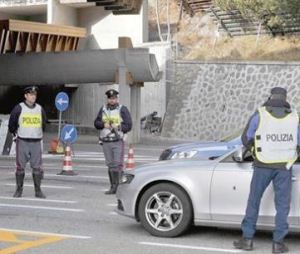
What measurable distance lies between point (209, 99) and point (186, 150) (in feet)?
62.8

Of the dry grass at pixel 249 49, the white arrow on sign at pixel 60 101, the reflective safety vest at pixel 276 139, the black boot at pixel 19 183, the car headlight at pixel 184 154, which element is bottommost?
the black boot at pixel 19 183

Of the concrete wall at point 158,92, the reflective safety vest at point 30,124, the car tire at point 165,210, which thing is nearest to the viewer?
the car tire at point 165,210

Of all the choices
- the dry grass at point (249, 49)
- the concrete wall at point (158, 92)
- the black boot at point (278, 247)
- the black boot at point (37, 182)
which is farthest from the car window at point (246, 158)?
the concrete wall at point (158, 92)

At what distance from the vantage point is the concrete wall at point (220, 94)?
30172 millimetres

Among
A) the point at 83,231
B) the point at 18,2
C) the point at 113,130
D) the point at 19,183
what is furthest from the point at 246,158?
the point at 18,2

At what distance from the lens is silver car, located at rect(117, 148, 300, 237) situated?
7742 mm

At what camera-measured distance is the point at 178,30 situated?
40250 mm

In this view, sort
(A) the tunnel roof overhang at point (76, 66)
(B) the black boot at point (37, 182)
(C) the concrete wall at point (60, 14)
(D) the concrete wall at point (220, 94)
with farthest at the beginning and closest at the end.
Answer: (C) the concrete wall at point (60, 14)
(D) the concrete wall at point (220, 94)
(A) the tunnel roof overhang at point (76, 66)
(B) the black boot at point (37, 182)

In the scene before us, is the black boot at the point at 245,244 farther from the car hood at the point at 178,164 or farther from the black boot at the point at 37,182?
the black boot at the point at 37,182

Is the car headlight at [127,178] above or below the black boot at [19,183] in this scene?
above

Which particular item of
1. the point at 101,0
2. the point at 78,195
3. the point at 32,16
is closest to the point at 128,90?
the point at 101,0

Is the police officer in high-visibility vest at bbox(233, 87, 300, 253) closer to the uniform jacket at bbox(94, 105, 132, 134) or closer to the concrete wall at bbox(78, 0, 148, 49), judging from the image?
the uniform jacket at bbox(94, 105, 132, 134)

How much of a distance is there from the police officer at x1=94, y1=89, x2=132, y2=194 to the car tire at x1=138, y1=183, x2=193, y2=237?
12.3 feet

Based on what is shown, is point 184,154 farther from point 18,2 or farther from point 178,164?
point 18,2
